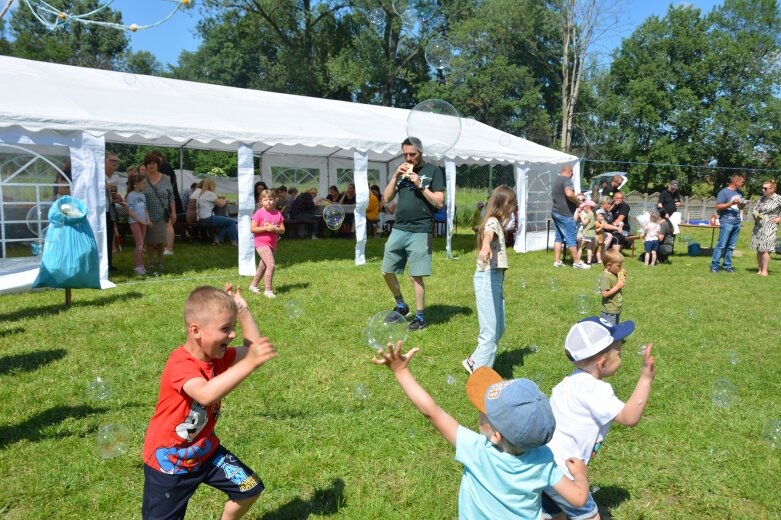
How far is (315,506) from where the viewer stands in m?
3.17

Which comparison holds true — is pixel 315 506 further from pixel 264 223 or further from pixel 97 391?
pixel 264 223

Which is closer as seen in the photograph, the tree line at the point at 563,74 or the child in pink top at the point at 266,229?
the child in pink top at the point at 266,229

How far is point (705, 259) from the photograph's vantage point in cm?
1386

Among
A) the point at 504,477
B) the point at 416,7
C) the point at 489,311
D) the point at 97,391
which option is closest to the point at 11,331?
the point at 97,391

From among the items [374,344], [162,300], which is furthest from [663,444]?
[162,300]

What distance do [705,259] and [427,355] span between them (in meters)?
11.2

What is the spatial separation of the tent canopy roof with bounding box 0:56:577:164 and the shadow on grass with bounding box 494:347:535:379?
6556 millimetres

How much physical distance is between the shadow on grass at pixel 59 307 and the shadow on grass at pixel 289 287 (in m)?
1.94

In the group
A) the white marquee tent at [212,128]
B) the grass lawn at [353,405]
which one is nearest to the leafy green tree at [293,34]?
the white marquee tent at [212,128]

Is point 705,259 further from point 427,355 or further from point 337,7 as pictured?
point 337,7

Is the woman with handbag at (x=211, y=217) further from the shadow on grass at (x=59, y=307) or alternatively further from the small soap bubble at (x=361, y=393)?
the small soap bubble at (x=361, y=393)

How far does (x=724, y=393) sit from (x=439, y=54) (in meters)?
5.98

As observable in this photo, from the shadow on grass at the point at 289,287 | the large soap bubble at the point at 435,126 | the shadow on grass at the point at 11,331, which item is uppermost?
the large soap bubble at the point at 435,126

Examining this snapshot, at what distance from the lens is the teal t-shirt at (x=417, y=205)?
6.16 m
